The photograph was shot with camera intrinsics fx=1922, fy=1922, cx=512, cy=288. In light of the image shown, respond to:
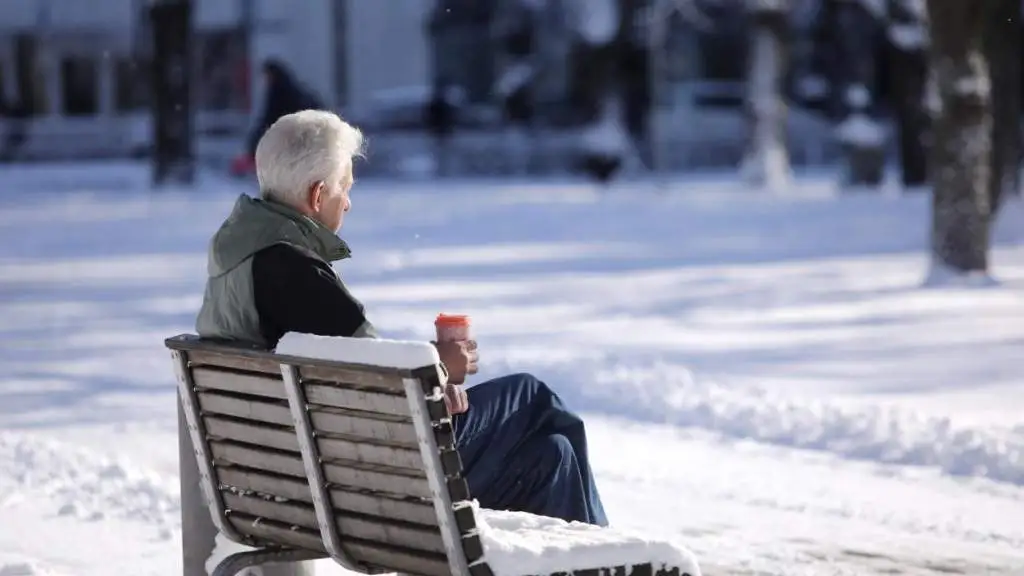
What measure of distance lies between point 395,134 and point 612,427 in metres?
35.0

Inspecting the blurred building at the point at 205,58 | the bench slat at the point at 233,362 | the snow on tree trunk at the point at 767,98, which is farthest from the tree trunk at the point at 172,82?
the bench slat at the point at 233,362

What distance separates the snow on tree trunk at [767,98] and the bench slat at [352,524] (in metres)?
28.4

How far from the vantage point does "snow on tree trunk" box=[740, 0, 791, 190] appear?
3247cm

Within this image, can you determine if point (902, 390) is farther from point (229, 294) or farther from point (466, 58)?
point (466, 58)

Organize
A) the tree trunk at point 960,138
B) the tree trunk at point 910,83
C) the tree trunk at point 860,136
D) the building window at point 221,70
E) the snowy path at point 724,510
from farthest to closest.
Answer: the building window at point 221,70
the tree trunk at point 860,136
the tree trunk at point 910,83
the tree trunk at point 960,138
the snowy path at point 724,510

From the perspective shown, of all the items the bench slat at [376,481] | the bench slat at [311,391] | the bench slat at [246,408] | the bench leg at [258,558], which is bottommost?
the bench leg at [258,558]

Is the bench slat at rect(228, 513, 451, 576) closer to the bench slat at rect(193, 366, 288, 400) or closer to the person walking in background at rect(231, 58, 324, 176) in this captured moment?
the bench slat at rect(193, 366, 288, 400)

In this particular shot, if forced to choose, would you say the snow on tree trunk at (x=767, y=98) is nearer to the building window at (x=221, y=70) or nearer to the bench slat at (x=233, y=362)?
the building window at (x=221, y=70)

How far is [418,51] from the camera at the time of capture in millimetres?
47469

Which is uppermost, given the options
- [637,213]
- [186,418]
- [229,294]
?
[229,294]

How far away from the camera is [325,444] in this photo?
4.22 meters

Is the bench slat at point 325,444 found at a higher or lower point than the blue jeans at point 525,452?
higher

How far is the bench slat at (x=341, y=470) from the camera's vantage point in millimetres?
4055

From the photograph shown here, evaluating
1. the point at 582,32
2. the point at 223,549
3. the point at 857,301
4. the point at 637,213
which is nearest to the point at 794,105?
the point at 582,32
